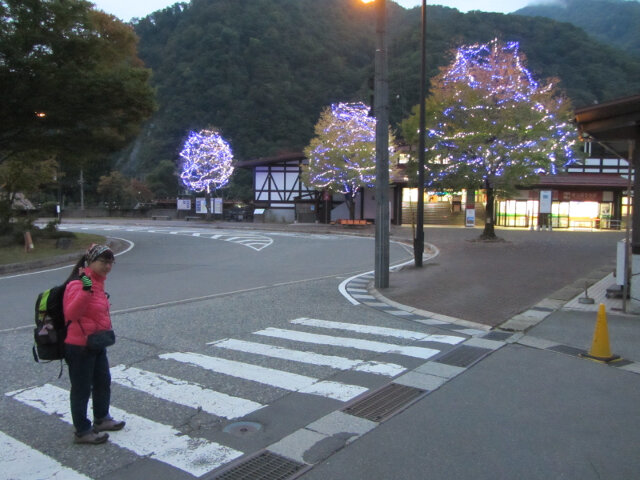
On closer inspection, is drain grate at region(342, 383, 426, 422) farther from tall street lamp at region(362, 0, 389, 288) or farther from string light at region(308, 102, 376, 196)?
string light at region(308, 102, 376, 196)

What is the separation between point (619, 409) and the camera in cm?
473

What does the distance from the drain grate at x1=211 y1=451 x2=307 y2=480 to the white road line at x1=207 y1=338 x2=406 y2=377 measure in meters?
2.17

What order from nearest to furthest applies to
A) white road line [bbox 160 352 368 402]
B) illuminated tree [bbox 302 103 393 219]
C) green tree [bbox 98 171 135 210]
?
1. white road line [bbox 160 352 368 402]
2. illuminated tree [bbox 302 103 393 219]
3. green tree [bbox 98 171 135 210]

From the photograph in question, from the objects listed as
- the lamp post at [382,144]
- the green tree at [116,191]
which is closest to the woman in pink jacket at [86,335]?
the lamp post at [382,144]

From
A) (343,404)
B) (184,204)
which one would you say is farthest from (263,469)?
(184,204)

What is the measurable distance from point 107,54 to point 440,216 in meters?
25.6

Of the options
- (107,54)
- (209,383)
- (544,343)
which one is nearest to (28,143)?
(107,54)

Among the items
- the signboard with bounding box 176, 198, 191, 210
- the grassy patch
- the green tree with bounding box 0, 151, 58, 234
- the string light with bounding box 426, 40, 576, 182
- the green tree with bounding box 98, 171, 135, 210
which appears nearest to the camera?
the grassy patch

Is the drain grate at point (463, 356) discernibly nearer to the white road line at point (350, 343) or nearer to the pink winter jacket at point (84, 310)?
the white road line at point (350, 343)

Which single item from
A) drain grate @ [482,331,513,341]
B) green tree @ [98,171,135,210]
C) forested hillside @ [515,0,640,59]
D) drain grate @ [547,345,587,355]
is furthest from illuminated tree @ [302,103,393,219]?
forested hillside @ [515,0,640,59]

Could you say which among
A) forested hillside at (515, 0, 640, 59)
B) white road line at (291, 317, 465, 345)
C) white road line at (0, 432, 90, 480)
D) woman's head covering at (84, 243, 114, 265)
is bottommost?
white road line at (291, 317, 465, 345)

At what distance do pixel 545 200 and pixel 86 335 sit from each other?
33.4m

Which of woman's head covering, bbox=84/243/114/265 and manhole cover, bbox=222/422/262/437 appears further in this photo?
manhole cover, bbox=222/422/262/437

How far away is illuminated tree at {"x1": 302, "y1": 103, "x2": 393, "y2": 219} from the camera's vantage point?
3400 centimetres
